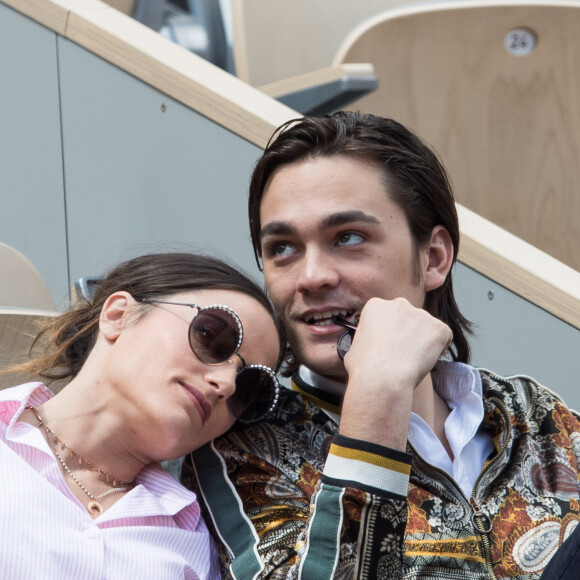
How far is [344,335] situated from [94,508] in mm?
499

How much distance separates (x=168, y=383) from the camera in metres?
1.65

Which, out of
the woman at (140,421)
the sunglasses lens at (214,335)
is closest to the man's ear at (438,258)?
the woman at (140,421)

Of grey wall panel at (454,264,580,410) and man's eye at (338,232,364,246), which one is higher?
man's eye at (338,232,364,246)

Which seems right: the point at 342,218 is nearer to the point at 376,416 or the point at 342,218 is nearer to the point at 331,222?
the point at 331,222

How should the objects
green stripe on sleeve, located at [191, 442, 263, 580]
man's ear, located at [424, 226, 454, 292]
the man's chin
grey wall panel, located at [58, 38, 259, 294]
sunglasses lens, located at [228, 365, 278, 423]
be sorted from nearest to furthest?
green stripe on sleeve, located at [191, 442, 263, 580] → sunglasses lens, located at [228, 365, 278, 423] → the man's chin → man's ear, located at [424, 226, 454, 292] → grey wall panel, located at [58, 38, 259, 294]

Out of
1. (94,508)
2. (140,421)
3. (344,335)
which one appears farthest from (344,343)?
(94,508)

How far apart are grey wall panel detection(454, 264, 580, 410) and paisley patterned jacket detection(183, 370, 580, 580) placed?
1.02 feet

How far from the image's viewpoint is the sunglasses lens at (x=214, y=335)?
5.52ft

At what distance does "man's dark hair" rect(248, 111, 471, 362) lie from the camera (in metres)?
2.06

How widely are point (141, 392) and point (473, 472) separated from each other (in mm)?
632

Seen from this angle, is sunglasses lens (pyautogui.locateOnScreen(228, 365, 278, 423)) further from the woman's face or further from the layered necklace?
the layered necklace

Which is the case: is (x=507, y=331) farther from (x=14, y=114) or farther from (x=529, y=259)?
(x=14, y=114)

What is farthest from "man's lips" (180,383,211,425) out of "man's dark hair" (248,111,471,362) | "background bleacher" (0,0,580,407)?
"background bleacher" (0,0,580,407)

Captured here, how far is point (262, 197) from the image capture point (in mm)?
2139
